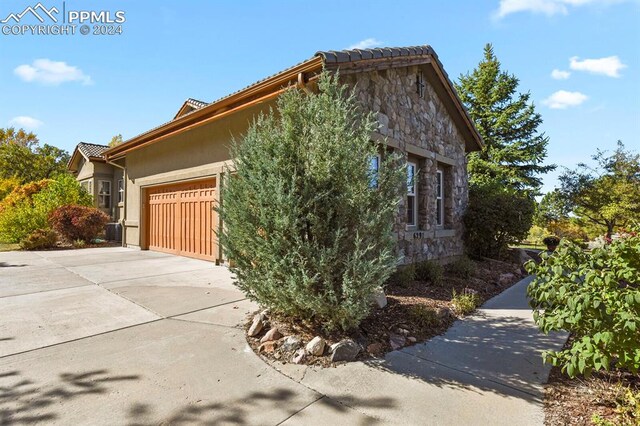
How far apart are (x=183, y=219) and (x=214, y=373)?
25.5 feet

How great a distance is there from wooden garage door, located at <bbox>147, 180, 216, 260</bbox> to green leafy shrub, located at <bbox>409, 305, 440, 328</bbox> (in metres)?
5.47

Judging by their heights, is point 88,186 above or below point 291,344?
above

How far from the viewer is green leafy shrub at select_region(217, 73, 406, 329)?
11.3ft

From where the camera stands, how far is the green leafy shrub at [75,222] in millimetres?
12742

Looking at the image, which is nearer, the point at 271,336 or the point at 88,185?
the point at 271,336

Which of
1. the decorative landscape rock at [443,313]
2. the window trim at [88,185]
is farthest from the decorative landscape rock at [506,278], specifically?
the window trim at [88,185]

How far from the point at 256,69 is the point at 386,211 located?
667cm

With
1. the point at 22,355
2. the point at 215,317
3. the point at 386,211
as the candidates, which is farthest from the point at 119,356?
the point at 386,211

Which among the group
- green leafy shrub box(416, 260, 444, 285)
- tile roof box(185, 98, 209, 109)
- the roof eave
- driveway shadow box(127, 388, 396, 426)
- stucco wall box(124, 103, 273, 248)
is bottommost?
driveway shadow box(127, 388, 396, 426)

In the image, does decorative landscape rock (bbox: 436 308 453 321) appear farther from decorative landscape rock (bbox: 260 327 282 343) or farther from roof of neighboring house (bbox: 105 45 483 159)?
roof of neighboring house (bbox: 105 45 483 159)

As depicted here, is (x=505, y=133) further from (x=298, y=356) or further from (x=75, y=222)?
(x=75, y=222)

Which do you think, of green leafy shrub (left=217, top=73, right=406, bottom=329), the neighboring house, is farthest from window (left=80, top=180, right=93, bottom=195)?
green leafy shrub (left=217, top=73, right=406, bottom=329)

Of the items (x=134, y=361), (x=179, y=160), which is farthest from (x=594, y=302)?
(x=179, y=160)

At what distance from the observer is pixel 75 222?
499 inches
